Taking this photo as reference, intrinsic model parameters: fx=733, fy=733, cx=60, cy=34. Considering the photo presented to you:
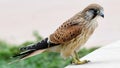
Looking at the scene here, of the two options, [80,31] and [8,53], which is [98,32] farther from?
[80,31]

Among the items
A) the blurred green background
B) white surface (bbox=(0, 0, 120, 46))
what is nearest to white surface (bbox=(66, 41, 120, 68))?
the blurred green background

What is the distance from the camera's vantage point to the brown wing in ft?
22.8

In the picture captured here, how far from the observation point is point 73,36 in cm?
697

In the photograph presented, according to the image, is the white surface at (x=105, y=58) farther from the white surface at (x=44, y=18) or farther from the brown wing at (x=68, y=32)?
the white surface at (x=44, y=18)

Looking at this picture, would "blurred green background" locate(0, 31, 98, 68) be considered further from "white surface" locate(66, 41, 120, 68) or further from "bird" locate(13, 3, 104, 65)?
"bird" locate(13, 3, 104, 65)

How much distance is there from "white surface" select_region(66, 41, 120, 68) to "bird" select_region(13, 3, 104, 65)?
119 millimetres

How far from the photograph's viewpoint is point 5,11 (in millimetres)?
15445

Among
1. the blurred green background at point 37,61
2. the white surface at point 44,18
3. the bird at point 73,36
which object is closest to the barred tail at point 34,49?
the bird at point 73,36

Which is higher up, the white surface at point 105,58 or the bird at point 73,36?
the bird at point 73,36

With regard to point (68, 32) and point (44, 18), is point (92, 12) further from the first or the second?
point (44, 18)

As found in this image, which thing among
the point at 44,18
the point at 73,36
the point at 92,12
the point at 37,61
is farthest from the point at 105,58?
the point at 44,18

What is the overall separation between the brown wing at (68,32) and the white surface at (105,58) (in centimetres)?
28

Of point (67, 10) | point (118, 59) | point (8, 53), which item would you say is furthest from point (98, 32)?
point (118, 59)

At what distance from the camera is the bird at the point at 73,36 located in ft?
22.5
